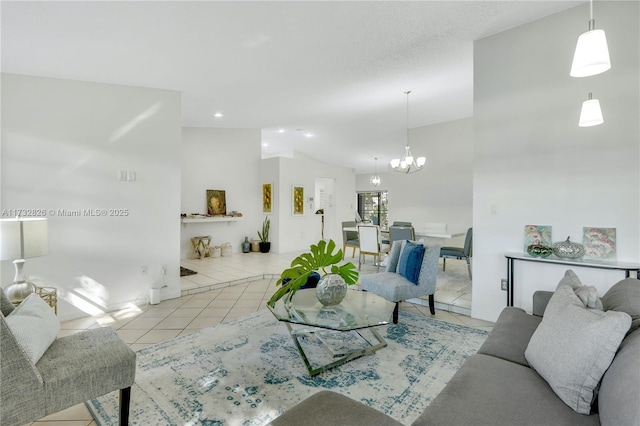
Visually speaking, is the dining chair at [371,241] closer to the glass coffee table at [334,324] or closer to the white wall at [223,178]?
the glass coffee table at [334,324]

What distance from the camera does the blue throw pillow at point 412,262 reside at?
3.36m

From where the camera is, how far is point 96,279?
3.58 m

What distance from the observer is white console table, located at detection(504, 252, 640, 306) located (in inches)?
97.0

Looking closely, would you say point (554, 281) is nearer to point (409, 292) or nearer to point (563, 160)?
point (563, 160)

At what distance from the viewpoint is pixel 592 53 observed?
57.4 inches

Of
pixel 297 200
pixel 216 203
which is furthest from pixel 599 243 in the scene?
pixel 216 203

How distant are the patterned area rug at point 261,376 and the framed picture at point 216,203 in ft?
13.9

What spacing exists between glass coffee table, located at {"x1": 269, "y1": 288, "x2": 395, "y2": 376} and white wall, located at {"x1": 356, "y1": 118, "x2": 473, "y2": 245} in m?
4.64

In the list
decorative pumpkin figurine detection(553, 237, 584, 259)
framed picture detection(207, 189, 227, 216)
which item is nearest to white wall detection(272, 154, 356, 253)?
framed picture detection(207, 189, 227, 216)

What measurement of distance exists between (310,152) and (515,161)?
22.4 ft

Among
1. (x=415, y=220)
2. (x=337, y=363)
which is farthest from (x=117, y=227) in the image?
→ (x=415, y=220)

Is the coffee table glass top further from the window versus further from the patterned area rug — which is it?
the window

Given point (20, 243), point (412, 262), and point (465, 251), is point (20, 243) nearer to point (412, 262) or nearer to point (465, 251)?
point (412, 262)

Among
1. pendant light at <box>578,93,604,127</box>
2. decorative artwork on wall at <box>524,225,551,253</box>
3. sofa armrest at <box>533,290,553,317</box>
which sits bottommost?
sofa armrest at <box>533,290,553,317</box>
